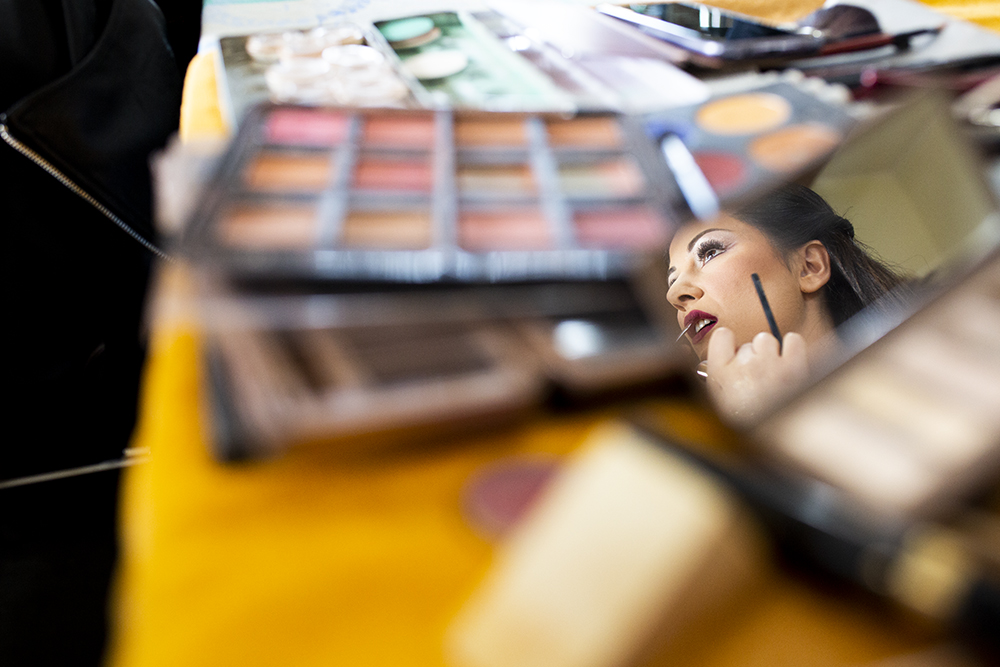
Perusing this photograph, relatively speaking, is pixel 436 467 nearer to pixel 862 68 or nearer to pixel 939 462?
pixel 939 462

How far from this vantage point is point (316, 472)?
0.35 metres

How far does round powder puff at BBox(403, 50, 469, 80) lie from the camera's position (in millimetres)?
724

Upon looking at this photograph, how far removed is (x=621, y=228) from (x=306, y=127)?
10.4 inches

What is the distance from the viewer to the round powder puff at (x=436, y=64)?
0.72 metres

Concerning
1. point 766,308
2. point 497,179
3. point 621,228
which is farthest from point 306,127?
point 766,308

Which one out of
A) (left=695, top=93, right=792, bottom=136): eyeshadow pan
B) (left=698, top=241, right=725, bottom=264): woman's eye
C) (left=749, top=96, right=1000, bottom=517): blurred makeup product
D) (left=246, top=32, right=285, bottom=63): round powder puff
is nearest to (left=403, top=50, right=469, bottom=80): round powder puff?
(left=246, top=32, right=285, bottom=63): round powder puff

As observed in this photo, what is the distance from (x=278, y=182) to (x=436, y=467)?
261 millimetres

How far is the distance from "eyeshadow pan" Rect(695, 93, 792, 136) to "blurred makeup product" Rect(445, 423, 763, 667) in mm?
431

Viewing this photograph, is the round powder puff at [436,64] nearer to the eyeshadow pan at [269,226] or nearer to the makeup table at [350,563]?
the eyeshadow pan at [269,226]

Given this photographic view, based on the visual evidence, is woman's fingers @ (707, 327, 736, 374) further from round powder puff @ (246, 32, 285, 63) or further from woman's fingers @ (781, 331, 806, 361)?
round powder puff @ (246, 32, 285, 63)

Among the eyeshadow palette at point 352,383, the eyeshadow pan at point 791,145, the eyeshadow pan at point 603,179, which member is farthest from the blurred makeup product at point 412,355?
the eyeshadow pan at point 791,145

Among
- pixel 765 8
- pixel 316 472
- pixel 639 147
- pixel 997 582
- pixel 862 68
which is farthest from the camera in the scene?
pixel 765 8

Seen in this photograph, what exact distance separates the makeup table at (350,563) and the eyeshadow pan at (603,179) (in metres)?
0.19

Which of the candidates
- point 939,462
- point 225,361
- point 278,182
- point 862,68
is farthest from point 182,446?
point 862,68
